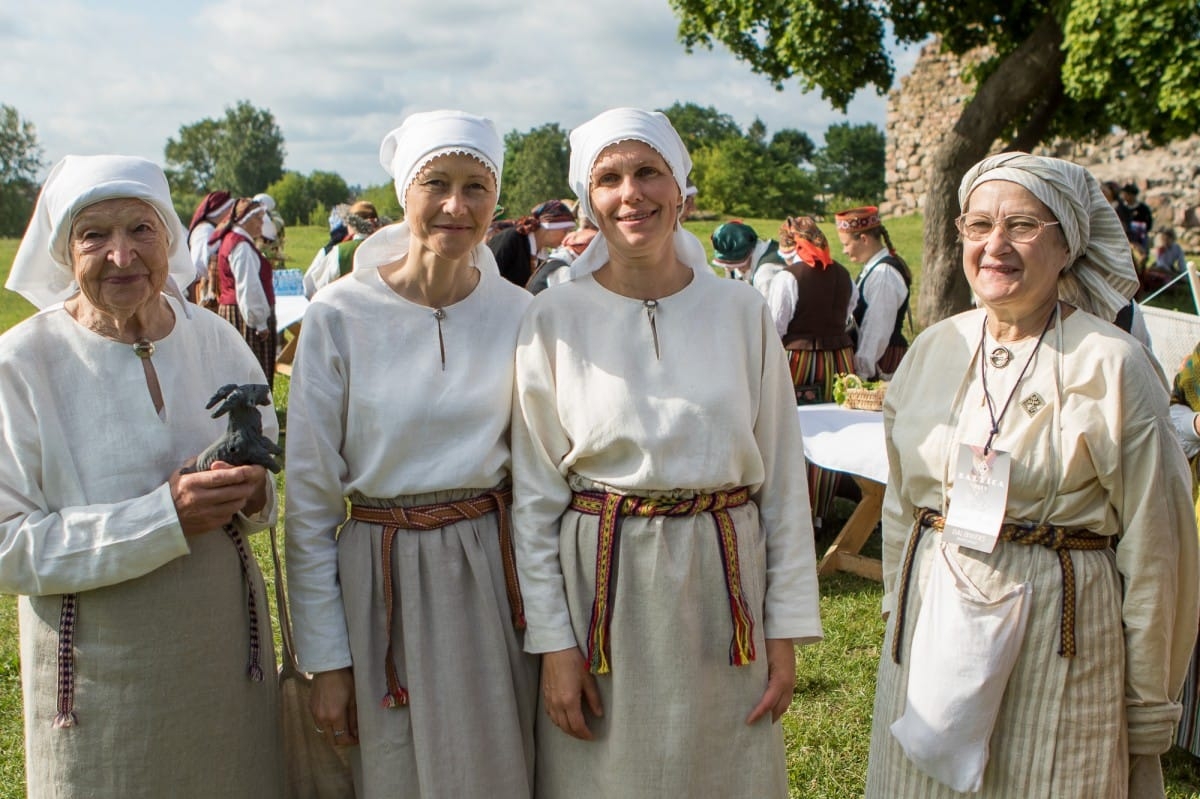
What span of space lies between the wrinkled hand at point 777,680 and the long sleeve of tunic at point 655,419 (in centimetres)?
3

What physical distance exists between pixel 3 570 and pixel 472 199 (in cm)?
117

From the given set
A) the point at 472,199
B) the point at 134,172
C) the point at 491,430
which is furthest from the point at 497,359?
the point at 134,172

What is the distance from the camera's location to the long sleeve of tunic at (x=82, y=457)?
1909 mm

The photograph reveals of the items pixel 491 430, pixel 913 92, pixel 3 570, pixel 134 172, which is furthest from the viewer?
pixel 913 92

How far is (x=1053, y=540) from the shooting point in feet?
6.64

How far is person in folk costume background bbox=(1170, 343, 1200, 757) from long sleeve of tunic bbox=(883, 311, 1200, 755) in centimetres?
83

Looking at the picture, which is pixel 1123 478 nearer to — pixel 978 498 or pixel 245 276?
pixel 978 498

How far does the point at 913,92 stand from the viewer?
2388 centimetres

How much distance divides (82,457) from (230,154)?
293 feet

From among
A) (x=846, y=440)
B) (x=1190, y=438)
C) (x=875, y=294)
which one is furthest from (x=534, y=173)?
(x=1190, y=438)

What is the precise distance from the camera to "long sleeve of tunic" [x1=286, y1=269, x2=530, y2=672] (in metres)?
2.10

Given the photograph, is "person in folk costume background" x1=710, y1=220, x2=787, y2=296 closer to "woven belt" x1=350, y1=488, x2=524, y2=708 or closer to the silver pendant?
the silver pendant

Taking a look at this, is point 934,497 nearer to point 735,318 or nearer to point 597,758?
point 735,318

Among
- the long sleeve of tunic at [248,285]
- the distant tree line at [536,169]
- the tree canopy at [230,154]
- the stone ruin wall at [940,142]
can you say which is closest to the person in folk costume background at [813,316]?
the long sleeve of tunic at [248,285]
